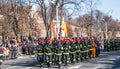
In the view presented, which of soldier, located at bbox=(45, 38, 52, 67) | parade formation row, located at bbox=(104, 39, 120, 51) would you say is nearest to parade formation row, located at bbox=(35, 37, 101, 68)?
soldier, located at bbox=(45, 38, 52, 67)

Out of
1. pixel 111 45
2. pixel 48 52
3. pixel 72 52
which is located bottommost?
pixel 111 45

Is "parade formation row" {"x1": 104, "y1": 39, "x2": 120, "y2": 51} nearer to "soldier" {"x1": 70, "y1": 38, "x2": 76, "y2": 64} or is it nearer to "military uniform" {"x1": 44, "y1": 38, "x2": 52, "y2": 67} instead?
"soldier" {"x1": 70, "y1": 38, "x2": 76, "y2": 64}

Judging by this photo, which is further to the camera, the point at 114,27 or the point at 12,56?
the point at 114,27

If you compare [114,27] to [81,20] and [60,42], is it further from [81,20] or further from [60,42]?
[60,42]

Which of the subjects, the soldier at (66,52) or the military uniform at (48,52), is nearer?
the military uniform at (48,52)

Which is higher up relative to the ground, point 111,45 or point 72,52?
point 72,52

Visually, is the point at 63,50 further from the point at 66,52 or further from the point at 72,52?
the point at 72,52

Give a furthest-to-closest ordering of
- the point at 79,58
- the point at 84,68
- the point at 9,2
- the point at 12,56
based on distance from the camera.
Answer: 1. the point at 9,2
2. the point at 12,56
3. the point at 79,58
4. the point at 84,68

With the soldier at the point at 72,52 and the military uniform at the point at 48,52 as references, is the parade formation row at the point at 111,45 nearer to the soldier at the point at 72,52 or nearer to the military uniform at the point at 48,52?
the soldier at the point at 72,52

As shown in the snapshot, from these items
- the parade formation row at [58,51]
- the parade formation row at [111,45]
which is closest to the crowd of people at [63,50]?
the parade formation row at [58,51]

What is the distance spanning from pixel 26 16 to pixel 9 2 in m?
4.77

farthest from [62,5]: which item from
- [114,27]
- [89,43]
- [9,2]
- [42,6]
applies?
[114,27]

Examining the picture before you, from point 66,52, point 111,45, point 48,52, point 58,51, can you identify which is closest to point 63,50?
point 66,52

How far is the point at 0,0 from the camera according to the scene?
4988 centimetres
